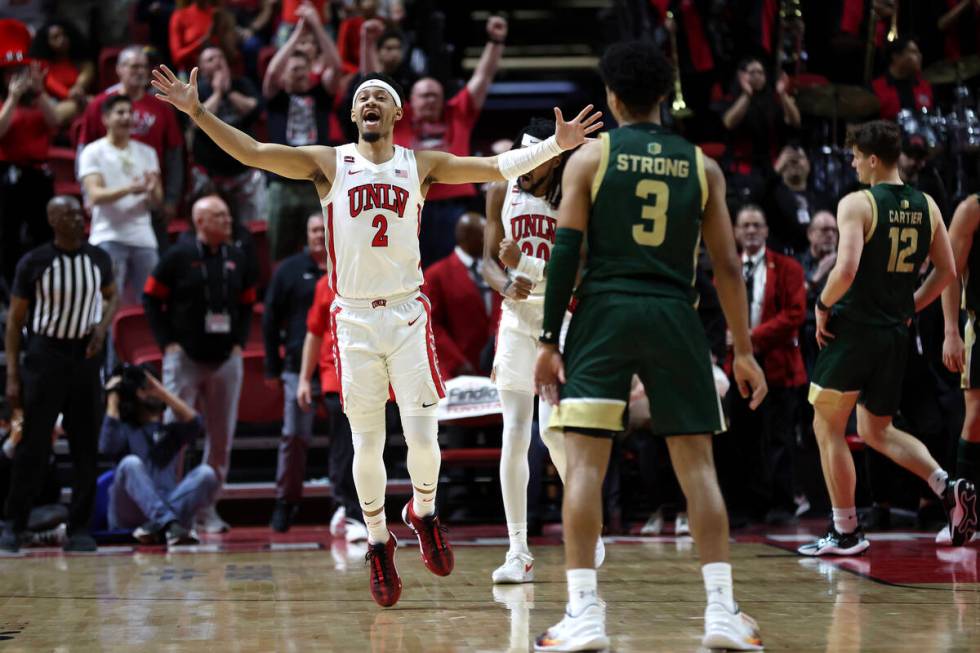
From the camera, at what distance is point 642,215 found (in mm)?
4602

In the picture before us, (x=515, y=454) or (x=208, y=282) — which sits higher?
(x=208, y=282)

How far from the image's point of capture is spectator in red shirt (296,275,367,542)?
945cm

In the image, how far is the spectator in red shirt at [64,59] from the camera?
1299 centimetres

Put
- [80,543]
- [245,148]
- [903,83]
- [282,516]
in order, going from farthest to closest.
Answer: [903,83]
[282,516]
[80,543]
[245,148]

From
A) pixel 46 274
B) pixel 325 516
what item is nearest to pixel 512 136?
pixel 325 516

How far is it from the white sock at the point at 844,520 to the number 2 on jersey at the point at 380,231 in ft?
10.2

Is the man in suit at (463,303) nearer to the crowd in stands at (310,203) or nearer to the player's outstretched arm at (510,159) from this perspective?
the crowd in stands at (310,203)

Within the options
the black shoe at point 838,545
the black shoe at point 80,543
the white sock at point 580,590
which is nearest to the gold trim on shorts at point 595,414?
the white sock at point 580,590

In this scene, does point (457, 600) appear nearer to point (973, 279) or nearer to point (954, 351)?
point (954, 351)

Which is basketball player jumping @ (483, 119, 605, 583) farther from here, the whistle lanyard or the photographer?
the whistle lanyard

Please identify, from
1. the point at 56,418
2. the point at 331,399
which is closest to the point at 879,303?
the point at 331,399

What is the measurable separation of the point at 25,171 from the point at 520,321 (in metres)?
6.64

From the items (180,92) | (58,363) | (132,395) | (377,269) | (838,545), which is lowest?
(838,545)

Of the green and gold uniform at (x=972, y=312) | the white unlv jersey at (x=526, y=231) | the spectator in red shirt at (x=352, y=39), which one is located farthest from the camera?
the spectator in red shirt at (x=352, y=39)
